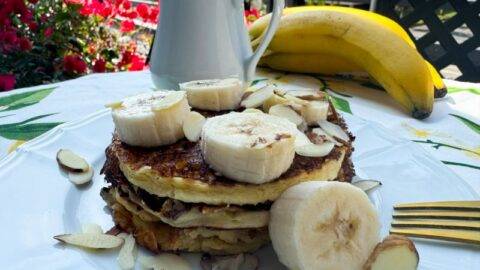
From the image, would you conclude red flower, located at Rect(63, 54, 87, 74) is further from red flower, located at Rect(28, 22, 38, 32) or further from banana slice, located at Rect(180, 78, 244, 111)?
banana slice, located at Rect(180, 78, 244, 111)

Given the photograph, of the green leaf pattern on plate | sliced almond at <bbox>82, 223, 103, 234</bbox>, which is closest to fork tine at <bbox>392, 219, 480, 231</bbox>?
sliced almond at <bbox>82, 223, 103, 234</bbox>

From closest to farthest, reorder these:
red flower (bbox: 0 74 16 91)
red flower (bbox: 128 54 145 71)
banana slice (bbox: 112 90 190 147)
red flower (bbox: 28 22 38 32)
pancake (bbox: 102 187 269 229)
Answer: pancake (bbox: 102 187 269 229), banana slice (bbox: 112 90 190 147), red flower (bbox: 0 74 16 91), red flower (bbox: 28 22 38 32), red flower (bbox: 128 54 145 71)

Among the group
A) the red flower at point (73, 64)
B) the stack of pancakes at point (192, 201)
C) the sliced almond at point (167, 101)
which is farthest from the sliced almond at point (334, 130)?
the red flower at point (73, 64)

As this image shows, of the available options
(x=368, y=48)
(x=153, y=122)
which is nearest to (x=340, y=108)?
(x=368, y=48)

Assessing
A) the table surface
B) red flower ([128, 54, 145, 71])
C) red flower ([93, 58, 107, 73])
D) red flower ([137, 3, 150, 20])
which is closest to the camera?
the table surface

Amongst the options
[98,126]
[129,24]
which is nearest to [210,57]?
[98,126]

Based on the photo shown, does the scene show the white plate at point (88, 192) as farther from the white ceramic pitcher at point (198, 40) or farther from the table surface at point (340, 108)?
the white ceramic pitcher at point (198, 40)
